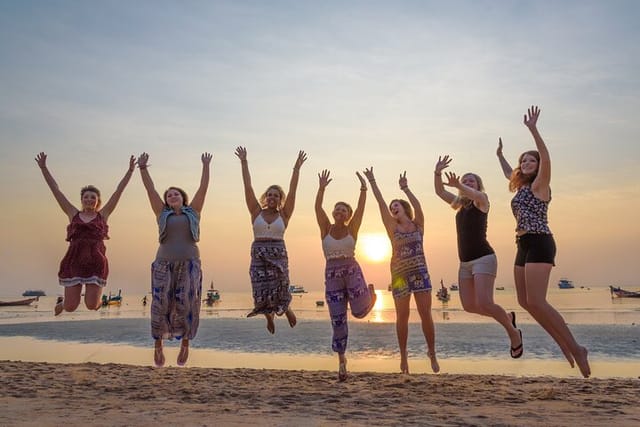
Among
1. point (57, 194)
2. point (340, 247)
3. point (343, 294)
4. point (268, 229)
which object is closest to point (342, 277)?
point (343, 294)

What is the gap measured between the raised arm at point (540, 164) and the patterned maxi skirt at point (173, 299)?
500 cm

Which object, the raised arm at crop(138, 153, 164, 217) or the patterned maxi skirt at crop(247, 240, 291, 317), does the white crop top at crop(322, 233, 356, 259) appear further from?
the raised arm at crop(138, 153, 164, 217)

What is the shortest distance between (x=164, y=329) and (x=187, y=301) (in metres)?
0.52

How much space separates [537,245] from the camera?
648 cm

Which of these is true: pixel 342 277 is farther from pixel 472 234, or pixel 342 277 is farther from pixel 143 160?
pixel 143 160

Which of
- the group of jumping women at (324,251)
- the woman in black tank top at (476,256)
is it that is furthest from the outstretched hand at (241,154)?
the woman in black tank top at (476,256)

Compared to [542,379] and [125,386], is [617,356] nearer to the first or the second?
[542,379]

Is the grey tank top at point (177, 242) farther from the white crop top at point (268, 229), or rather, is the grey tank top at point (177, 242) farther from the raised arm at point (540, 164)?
the raised arm at point (540, 164)

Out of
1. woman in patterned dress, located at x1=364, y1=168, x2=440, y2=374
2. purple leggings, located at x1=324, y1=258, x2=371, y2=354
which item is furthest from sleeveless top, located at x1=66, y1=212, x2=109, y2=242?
woman in patterned dress, located at x1=364, y1=168, x2=440, y2=374

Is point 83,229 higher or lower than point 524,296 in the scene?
higher

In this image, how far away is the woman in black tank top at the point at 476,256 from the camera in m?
7.30

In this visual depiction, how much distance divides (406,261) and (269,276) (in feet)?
7.21

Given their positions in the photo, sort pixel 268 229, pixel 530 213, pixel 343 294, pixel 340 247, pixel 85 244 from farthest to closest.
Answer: pixel 85 244, pixel 268 229, pixel 340 247, pixel 343 294, pixel 530 213

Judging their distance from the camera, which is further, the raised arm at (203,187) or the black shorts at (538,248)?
the raised arm at (203,187)
